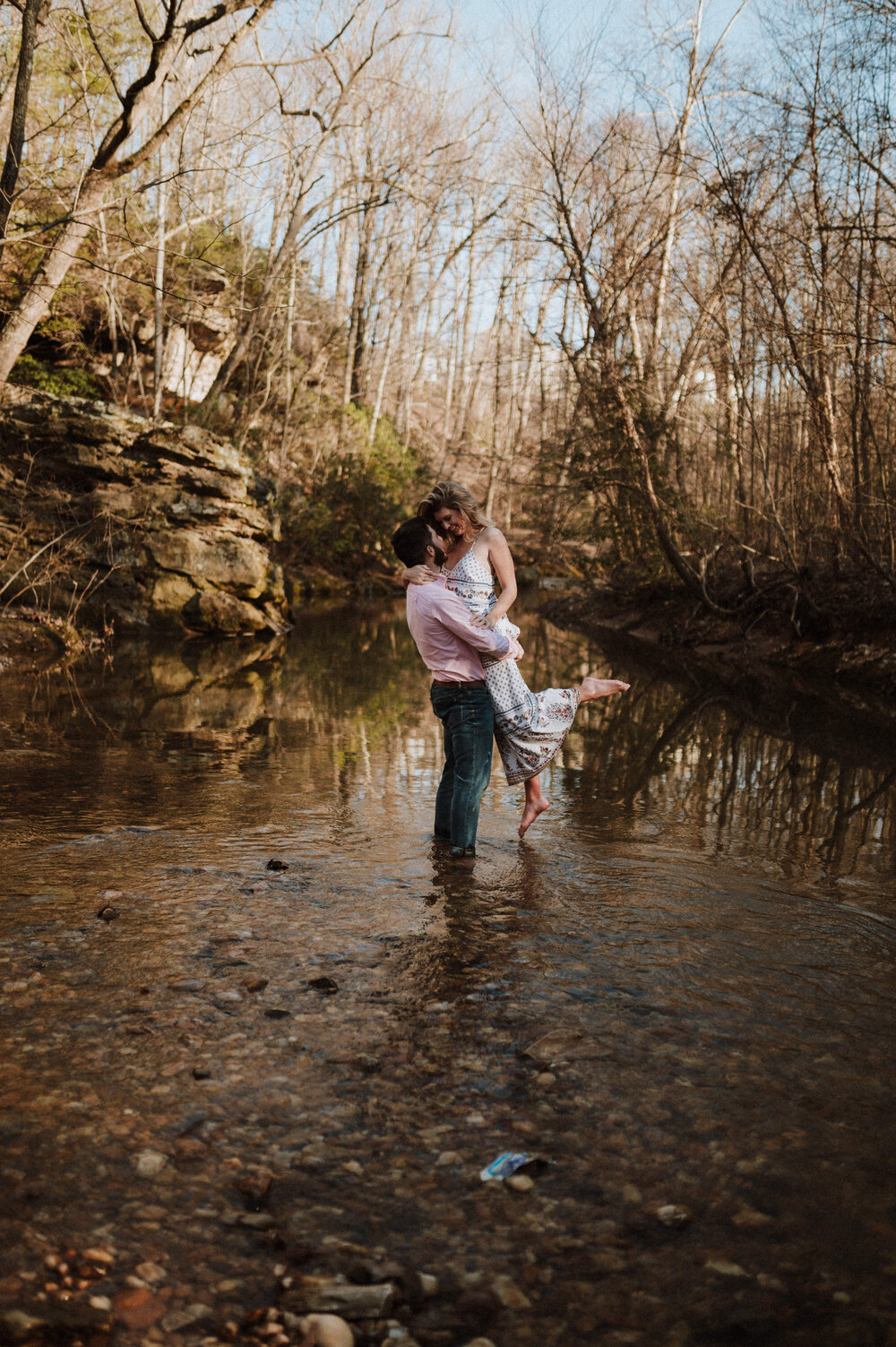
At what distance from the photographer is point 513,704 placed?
578cm

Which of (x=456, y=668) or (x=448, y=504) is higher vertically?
(x=448, y=504)

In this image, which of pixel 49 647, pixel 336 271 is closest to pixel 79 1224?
pixel 49 647

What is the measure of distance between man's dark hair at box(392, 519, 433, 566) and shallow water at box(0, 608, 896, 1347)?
1683 mm

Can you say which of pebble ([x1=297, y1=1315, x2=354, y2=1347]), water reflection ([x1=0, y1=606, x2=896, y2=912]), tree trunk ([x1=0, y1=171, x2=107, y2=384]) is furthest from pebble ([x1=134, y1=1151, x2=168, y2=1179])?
tree trunk ([x1=0, y1=171, x2=107, y2=384])

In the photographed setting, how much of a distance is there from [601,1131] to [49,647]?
1340 centimetres

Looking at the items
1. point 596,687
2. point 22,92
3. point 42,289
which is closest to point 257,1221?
point 596,687

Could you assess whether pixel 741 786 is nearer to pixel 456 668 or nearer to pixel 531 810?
pixel 531 810

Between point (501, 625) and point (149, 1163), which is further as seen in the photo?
point (501, 625)

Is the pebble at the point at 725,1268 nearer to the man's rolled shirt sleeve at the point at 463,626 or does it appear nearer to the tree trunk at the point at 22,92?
the man's rolled shirt sleeve at the point at 463,626

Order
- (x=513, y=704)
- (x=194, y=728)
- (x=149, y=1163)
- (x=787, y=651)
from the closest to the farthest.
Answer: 1. (x=149, y=1163)
2. (x=513, y=704)
3. (x=194, y=728)
4. (x=787, y=651)

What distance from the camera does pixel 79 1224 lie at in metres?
2.44

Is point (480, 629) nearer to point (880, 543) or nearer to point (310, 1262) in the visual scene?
point (310, 1262)

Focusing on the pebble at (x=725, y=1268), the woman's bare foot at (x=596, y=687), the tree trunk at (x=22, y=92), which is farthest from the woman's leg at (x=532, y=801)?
the tree trunk at (x=22, y=92)

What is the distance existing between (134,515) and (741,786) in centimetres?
1314
